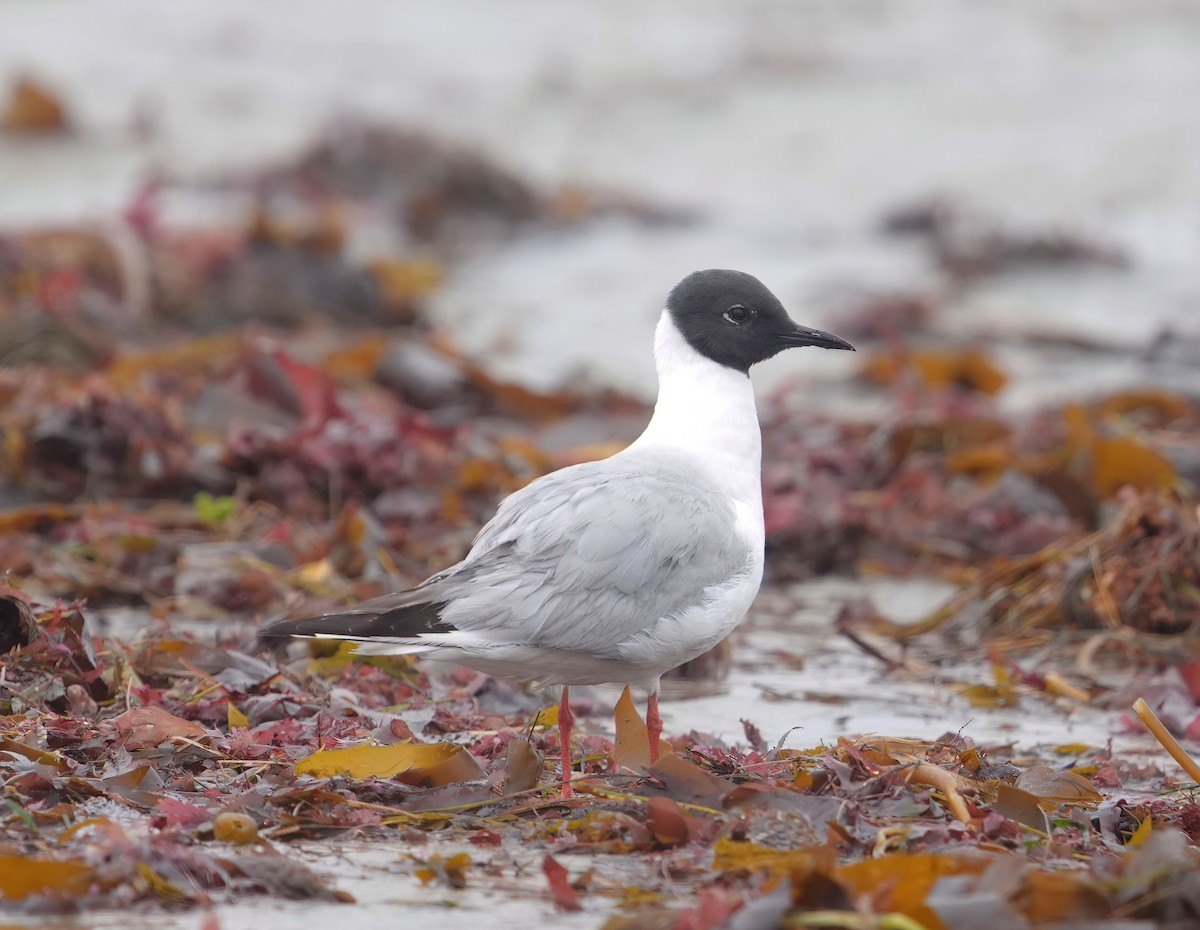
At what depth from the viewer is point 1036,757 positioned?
397cm

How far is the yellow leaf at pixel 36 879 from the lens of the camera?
2.48m

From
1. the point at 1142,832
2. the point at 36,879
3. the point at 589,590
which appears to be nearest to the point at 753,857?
the point at 1142,832

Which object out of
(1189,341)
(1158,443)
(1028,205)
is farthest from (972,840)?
(1028,205)

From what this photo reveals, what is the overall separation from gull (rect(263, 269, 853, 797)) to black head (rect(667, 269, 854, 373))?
49cm

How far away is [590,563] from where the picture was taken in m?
3.52

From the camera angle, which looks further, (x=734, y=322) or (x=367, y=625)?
(x=734, y=322)

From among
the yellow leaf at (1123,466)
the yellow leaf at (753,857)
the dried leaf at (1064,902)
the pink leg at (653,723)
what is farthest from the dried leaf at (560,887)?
the yellow leaf at (1123,466)

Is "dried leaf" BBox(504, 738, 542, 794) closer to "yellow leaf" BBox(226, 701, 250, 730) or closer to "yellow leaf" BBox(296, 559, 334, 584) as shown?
"yellow leaf" BBox(226, 701, 250, 730)

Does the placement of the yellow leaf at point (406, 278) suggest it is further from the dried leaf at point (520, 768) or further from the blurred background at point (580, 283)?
the dried leaf at point (520, 768)

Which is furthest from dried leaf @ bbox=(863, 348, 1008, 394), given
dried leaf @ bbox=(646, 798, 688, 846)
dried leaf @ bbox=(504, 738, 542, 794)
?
dried leaf @ bbox=(646, 798, 688, 846)

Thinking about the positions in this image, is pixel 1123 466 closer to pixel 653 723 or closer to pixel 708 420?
pixel 708 420

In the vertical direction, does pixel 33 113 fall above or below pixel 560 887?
above

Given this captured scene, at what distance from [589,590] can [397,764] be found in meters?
0.58

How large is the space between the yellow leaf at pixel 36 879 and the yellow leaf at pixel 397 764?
706 millimetres
